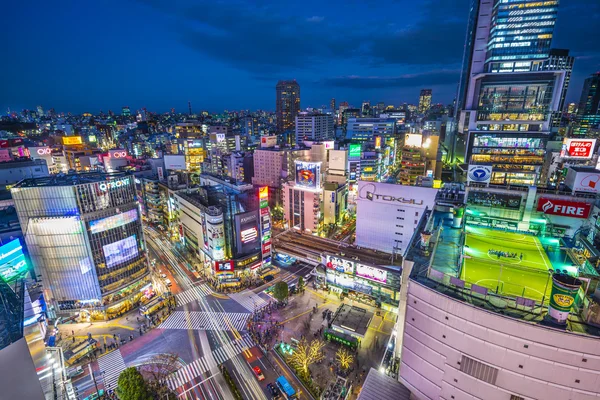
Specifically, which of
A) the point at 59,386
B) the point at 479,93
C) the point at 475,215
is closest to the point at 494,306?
the point at 475,215

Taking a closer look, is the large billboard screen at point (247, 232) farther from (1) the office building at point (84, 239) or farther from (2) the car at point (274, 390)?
(2) the car at point (274, 390)

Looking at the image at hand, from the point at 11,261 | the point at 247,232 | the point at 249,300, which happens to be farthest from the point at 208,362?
the point at 11,261

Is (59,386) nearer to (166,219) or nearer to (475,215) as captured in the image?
(475,215)

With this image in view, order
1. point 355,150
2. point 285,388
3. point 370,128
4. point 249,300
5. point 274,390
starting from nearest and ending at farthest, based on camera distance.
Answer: point 285,388
point 274,390
point 249,300
point 355,150
point 370,128

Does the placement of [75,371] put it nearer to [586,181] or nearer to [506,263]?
[506,263]

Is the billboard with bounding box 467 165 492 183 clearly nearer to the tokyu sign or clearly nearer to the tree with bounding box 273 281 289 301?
the tree with bounding box 273 281 289 301

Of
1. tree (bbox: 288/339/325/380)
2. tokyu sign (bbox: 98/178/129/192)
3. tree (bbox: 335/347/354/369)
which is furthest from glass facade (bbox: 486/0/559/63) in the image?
tokyu sign (bbox: 98/178/129/192)
